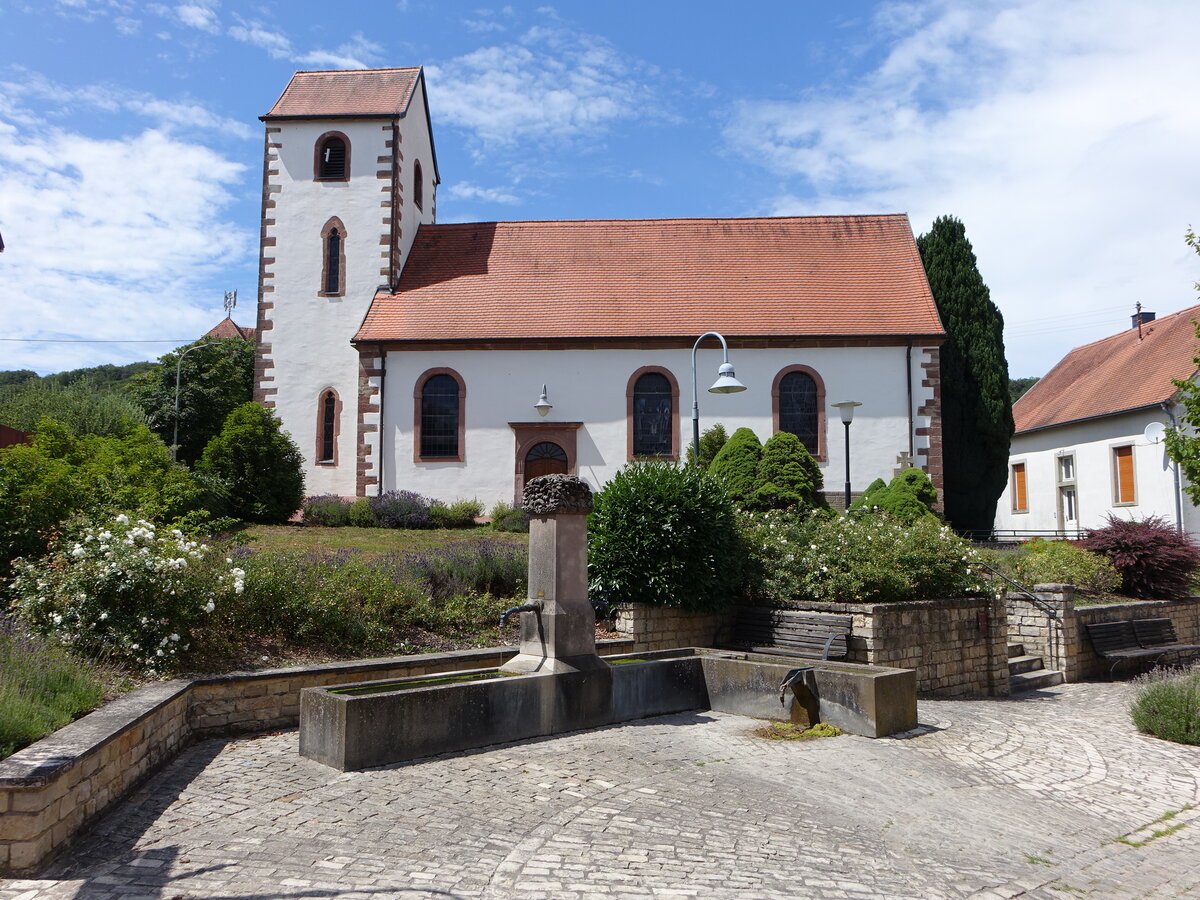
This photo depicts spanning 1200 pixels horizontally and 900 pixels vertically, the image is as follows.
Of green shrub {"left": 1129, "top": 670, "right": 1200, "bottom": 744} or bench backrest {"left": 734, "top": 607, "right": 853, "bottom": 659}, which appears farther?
bench backrest {"left": 734, "top": 607, "right": 853, "bottom": 659}

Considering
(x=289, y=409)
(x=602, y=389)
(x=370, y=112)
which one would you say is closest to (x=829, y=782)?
(x=602, y=389)

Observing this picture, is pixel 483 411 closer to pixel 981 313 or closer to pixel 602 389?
pixel 602 389

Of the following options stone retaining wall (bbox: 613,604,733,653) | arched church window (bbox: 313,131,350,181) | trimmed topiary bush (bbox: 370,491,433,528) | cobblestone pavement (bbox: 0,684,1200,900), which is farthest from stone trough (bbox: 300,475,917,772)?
arched church window (bbox: 313,131,350,181)

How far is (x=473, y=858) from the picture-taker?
4797mm

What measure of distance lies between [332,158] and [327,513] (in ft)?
34.2

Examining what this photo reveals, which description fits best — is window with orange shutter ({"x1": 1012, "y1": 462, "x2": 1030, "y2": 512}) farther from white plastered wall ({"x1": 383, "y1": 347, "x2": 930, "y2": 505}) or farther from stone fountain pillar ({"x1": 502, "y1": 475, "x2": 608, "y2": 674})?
stone fountain pillar ({"x1": 502, "y1": 475, "x2": 608, "y2": 674})

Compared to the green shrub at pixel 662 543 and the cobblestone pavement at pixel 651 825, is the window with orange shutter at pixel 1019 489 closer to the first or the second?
the green shrub at pixel 662 543

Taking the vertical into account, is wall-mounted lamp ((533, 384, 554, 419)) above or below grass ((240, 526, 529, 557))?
above

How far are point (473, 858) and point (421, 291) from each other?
20.8m

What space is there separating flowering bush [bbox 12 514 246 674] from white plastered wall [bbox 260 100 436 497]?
15.3m

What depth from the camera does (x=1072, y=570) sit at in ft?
52.0

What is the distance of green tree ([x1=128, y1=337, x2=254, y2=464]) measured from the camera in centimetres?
3325

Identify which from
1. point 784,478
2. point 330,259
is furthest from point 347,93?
point 784,478

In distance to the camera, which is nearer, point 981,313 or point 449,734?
point 449,734
